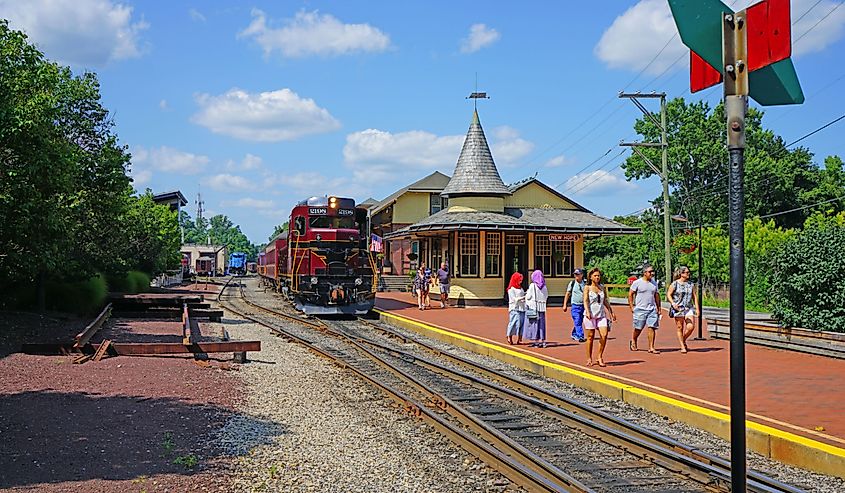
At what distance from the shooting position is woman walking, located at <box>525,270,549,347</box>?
1541cm

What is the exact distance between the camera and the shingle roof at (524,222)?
2697 centimetres

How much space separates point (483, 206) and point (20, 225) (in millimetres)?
18468

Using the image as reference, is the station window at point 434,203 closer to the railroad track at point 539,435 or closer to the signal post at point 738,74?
the railroad track at point 539,435

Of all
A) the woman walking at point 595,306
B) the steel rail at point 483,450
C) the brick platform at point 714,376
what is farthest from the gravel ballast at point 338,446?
the woman walking at point 595,306

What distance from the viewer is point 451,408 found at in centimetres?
979

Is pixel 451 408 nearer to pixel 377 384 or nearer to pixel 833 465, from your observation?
pixel 377 384

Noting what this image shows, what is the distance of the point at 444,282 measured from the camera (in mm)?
27125

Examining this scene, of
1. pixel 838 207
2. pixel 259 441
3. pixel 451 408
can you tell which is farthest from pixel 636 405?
pixel 838 207

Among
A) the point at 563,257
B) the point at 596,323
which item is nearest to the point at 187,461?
the point at 596,323

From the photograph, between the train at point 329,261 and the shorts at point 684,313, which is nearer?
the shorts at point 684,313

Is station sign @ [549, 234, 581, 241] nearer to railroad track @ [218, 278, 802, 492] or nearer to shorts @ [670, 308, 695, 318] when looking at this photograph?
shorts @ [670, 308, 695, 318]

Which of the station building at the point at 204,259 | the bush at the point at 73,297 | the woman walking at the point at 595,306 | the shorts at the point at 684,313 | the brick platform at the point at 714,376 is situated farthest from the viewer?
the station building at the point at 204,259

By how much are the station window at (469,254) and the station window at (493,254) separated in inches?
15.4

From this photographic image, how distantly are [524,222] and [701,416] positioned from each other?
19.9m
